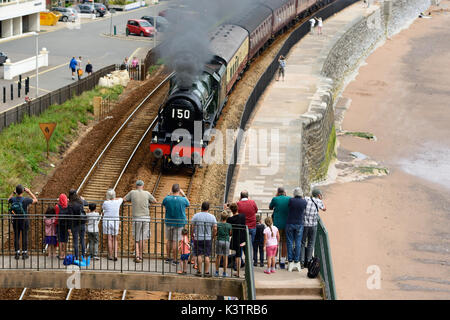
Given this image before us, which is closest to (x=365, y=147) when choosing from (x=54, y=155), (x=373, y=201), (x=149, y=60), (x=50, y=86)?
(x=373, y=201)

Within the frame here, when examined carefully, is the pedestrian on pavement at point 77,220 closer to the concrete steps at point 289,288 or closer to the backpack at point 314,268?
the concrete steps at point 289,288

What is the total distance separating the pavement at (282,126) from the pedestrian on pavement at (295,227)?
849 cm

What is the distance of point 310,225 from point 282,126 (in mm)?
17211

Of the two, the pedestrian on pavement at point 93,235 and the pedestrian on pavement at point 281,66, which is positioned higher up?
the pedestrian on pavement at point 93,235

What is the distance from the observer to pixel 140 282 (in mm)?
14562

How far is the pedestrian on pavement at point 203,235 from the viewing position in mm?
14398

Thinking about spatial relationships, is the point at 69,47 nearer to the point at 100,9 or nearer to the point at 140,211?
the point at 100,9

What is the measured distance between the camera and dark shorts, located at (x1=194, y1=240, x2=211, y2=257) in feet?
47.4

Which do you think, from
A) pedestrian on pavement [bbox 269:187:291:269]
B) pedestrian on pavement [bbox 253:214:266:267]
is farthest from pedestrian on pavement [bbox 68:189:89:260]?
pedestrian on pavement [bbox 269:187:291:269]

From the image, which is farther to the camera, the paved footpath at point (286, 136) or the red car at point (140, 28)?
the red car at point (140, 28)

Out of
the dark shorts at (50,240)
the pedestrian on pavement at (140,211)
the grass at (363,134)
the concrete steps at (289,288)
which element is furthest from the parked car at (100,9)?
the concrete steps at (289,288)

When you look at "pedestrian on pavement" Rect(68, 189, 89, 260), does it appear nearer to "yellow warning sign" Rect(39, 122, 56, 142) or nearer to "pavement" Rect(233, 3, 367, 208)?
"pavement" Rect(233, 3, 367, 208)
